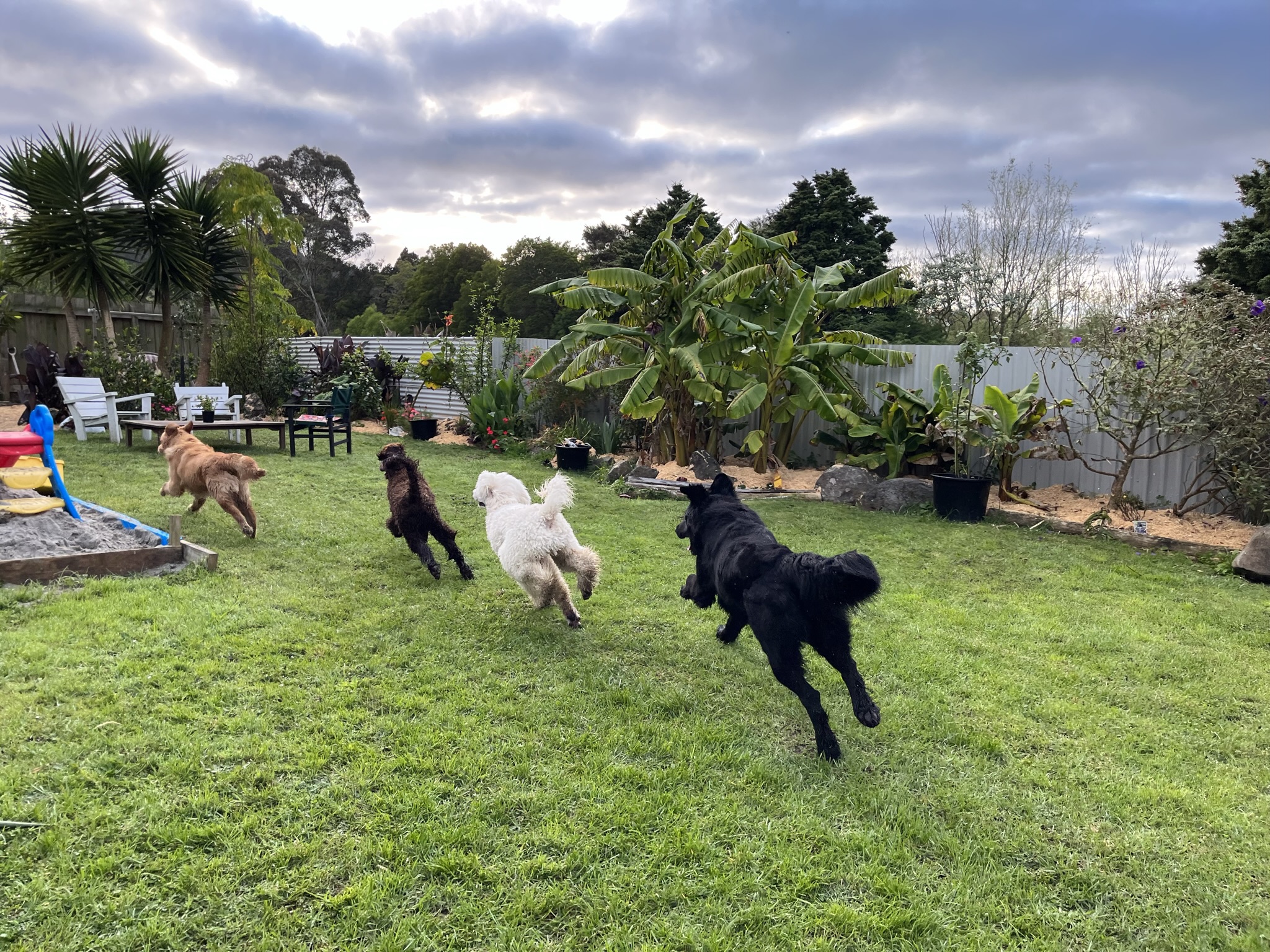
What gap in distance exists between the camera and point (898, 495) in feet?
28.0

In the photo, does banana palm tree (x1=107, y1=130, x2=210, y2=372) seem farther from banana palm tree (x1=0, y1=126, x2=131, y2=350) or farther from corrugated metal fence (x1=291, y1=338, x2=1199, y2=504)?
corrugated metal fence (x1=291, y1=338, x2=1199, y2=504)

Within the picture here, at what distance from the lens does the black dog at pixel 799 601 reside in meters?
2.54

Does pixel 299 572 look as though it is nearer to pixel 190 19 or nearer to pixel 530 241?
pixel 190 19

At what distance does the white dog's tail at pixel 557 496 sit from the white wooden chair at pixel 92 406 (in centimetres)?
1040

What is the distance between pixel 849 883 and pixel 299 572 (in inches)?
174

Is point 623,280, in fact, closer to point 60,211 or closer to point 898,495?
point 898,495

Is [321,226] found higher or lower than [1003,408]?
higher

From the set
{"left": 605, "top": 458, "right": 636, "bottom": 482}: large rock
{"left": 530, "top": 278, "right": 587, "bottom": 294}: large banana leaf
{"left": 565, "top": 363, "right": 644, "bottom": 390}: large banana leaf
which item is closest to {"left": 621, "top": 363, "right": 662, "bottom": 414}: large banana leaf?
{"left": 565, "top": 363, "right": 644, "bottom": 390}: large banana leaf

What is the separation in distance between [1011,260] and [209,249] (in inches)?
830

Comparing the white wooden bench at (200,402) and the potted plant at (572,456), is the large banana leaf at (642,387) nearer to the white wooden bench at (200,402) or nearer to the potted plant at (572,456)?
the potted plant at (572,456)

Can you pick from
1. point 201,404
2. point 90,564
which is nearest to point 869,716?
point 90,564

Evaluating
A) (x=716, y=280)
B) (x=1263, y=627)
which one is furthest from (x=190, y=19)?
(x=1263, y=627)

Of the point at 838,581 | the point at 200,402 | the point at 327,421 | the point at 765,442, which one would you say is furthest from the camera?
the point at 200,402

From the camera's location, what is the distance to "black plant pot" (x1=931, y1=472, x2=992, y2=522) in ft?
25.3
